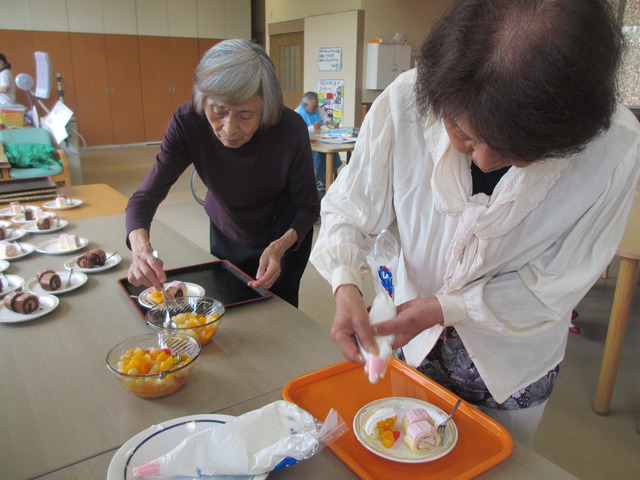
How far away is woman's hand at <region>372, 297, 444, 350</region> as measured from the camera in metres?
0.86

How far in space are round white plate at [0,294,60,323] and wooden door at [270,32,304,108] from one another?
7569mm

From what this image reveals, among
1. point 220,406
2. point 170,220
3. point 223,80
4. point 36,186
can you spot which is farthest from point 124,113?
point 220,406

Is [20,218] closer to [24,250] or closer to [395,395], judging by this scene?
[24,250]

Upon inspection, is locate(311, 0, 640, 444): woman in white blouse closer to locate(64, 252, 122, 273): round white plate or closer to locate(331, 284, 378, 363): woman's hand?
locate(331, 284, 378, 363): woman's hand

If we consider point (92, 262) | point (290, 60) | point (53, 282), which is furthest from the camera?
point (290, 60)

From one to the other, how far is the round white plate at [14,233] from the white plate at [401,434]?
5.04 feet

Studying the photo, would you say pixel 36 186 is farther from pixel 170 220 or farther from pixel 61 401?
pixel 170 220

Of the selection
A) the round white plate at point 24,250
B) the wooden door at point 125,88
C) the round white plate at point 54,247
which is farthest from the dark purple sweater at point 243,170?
the wooden door at point 125,88

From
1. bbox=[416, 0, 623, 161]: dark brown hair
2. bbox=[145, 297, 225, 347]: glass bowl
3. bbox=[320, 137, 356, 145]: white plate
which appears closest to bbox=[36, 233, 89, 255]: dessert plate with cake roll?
bbox=[145, 297, 225, 347]: glass bowl

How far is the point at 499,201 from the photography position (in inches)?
35.3

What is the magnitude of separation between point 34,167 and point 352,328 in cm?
416

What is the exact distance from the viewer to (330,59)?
762 cm

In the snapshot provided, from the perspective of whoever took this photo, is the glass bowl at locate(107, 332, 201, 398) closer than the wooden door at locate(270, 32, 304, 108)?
Yes

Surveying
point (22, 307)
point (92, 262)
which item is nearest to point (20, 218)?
point (92, 262)
